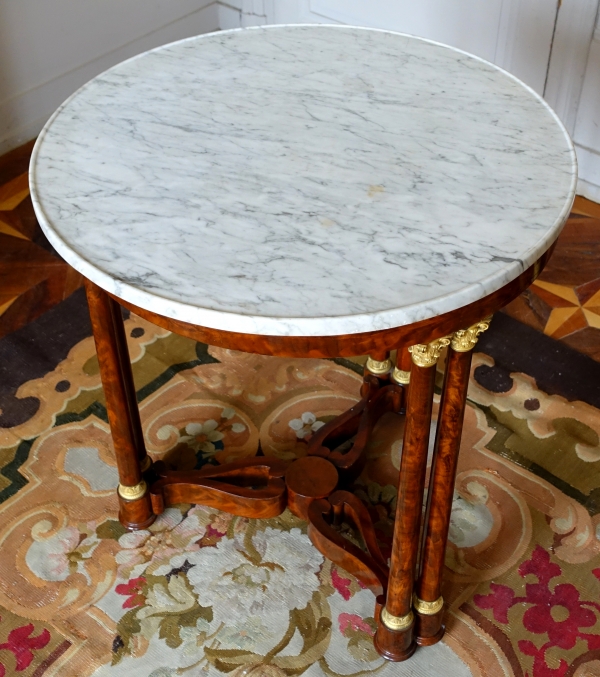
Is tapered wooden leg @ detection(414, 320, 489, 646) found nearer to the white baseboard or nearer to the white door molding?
the white door molding

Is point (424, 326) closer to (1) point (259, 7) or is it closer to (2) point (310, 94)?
(2) point (310, 94)

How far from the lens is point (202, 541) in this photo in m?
1.44

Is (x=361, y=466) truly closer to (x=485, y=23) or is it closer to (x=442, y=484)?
(x=442, y=484)

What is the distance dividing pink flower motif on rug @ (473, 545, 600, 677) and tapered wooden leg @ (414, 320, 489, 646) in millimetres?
121

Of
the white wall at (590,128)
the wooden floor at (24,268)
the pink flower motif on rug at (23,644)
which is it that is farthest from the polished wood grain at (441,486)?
the white wall at (590,128)

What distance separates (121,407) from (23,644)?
1.36 feet

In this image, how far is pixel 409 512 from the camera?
109 cm

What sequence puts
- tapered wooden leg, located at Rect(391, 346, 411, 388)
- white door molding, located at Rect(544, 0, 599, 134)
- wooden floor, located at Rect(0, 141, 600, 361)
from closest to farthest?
tapered wooden leg, located at Rect(391, 346, 411, 388)
wooden floor, located at Rect(0, 141, 600, 361)
white door molding, located at Rect(544, 0, 599, 134)

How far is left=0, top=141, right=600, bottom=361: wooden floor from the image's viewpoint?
1.89 meters

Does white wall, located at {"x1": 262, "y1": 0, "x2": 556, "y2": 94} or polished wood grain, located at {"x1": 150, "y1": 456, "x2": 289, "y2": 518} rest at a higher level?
white wall, located at {"x1": 262, "y1": 0, "x2": 556, "y2": 94}

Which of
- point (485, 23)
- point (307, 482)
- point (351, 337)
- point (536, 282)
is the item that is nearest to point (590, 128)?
point (485, 23)

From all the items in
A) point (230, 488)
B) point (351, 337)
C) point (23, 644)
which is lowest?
point (23, 644)

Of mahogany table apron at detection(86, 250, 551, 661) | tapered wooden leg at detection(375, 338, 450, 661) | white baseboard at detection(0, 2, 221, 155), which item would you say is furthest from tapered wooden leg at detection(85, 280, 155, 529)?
white baseboard at detection(0, 2, 221, 155)

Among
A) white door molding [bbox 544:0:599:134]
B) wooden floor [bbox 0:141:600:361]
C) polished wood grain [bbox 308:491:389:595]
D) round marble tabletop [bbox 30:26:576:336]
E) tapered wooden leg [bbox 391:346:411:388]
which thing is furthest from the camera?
white door molding [bbox 544:0:599:134]
